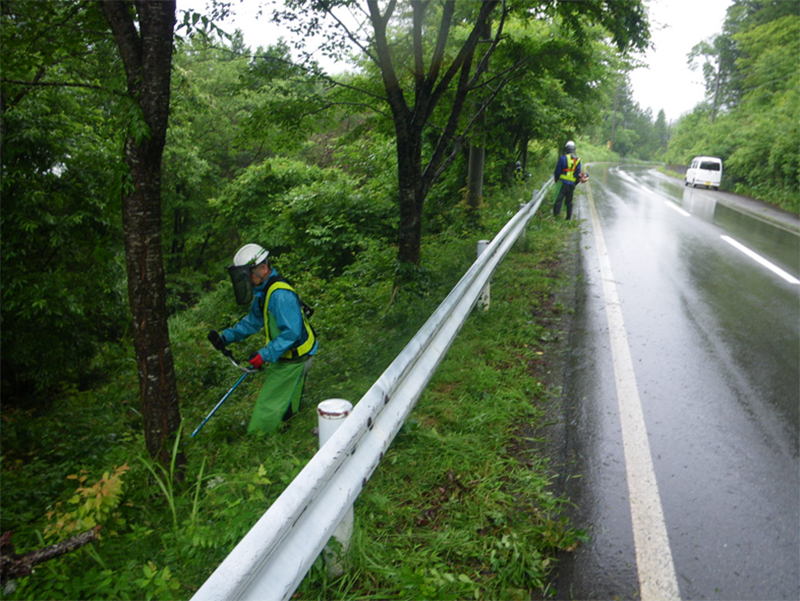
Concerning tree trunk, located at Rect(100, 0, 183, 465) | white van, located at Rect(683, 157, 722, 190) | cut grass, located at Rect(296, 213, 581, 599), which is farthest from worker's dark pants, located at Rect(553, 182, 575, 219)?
white van, located at Rect(683, 157, 722, 190)

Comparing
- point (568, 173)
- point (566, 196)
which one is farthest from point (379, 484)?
point (566, 196)

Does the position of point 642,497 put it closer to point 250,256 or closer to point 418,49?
point 250,256

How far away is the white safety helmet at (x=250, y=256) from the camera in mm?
4422

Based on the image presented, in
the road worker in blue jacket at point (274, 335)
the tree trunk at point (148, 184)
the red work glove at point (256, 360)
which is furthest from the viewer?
the road worker in blue jacket at point (274, 335)

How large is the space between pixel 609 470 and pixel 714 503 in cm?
60

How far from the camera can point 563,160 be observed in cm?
1256

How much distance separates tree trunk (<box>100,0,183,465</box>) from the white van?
2861 centimetres

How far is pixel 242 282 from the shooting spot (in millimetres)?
4410

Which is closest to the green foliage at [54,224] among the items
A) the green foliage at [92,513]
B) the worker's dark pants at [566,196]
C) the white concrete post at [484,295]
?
the green foliage at [92,513]

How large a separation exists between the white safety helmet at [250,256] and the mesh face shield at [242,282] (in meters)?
0.05

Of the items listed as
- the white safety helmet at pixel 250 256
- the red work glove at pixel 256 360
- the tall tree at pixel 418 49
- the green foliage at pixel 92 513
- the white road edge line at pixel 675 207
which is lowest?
the green foliage at pixel 92 513

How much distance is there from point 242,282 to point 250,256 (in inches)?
8.7

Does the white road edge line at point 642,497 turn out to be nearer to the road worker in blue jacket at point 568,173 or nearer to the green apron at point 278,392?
the green apron at point 278,392

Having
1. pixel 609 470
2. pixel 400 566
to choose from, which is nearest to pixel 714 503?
pixel 609 470
